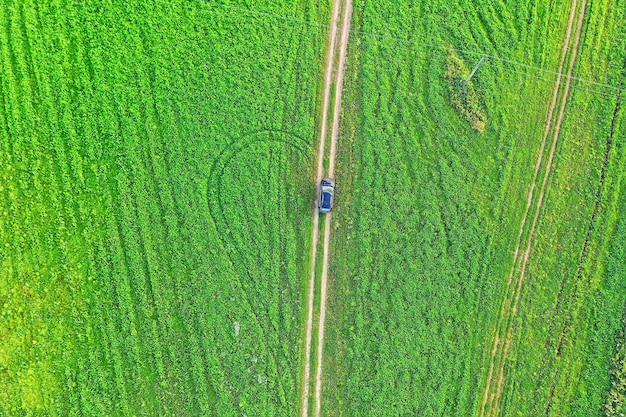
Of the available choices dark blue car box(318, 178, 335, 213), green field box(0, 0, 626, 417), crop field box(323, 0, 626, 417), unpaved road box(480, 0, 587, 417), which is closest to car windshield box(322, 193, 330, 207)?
dark blue car box(318, 178, 335, 213)

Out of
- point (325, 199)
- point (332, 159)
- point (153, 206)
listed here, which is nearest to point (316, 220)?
point (325, 199)

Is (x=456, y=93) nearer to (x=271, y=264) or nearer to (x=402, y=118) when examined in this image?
(x=402, y=118)

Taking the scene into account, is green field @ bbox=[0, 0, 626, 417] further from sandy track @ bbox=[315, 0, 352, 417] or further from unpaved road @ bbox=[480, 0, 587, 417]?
sandy track @ bbox=[315, 0, 352, 417]

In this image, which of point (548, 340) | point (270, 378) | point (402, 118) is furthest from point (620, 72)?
point (270, 378)

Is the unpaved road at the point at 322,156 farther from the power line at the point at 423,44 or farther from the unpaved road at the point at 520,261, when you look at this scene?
the unpaved road at the point at 520,261

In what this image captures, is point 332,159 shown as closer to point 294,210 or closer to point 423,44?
point 294,210

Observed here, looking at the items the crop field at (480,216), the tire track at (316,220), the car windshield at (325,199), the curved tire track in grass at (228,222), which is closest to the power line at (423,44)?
the crop field at (480,216)
